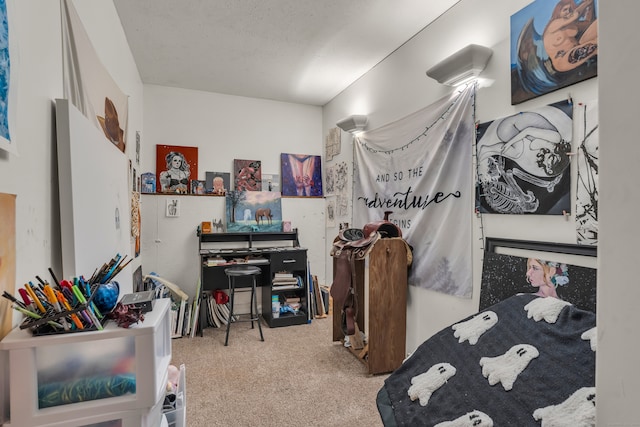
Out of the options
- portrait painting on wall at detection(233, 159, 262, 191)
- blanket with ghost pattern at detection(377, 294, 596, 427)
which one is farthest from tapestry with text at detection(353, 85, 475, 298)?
portrait painting on wall at detection(233, 159, 262, 191)

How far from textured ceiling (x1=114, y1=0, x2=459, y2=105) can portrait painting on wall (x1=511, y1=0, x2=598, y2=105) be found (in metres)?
0.74

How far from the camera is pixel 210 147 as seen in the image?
3.96 meters

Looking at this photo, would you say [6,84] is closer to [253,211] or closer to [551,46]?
[551,46]

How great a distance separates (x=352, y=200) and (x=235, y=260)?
58.3 inches

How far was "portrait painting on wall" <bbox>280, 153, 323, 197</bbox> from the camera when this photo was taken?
4.28m

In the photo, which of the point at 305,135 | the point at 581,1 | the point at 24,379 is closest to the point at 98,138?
the point at 24,379

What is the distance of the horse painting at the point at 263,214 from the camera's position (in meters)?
4.06

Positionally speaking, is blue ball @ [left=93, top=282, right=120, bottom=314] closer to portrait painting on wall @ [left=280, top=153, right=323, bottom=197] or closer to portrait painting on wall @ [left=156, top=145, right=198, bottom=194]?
portrait painting on wall @ [left=156, top=145, right=198, bottom=194]

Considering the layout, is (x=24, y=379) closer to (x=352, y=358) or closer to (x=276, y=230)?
(x=352, y=358)

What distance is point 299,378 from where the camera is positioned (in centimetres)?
246

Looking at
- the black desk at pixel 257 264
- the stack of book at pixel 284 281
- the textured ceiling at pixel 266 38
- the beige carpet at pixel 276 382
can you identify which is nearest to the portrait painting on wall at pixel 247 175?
the black desk at pixel 257 264

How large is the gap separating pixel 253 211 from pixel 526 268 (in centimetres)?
300

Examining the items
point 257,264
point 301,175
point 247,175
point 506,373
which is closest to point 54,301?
point 506,373

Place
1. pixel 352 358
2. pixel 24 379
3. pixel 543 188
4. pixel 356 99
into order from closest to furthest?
pixel 24 379 → pixel 543 188 → pixel 352 358 → pixel 356 99
